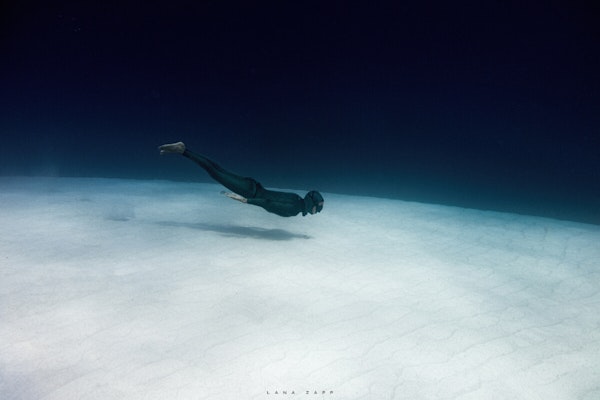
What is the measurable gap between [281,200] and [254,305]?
258 centimetres

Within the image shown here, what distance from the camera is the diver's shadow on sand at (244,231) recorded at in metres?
6.67

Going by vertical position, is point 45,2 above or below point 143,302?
above

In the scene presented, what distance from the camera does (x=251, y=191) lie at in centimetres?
608

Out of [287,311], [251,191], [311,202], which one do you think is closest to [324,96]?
[311,202]

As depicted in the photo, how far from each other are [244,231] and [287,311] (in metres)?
3.34

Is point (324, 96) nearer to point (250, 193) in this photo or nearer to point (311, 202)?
point (311, 202)

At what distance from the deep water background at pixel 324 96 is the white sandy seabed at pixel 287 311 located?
4.42 m

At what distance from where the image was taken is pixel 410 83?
12266 mm

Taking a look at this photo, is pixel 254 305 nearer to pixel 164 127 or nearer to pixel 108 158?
pixel 164 127

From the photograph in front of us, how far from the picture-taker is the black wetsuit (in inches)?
235

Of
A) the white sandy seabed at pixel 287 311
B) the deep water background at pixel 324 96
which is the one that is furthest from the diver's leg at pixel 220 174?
the deep water background at pixel 324 96

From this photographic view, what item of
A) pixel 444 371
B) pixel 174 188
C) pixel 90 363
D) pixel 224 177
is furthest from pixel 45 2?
pixel 444 371

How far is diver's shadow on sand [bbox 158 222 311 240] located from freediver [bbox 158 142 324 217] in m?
0.60

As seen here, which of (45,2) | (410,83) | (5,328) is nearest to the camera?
(5,328)
